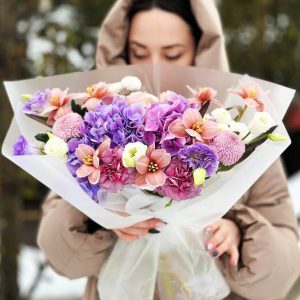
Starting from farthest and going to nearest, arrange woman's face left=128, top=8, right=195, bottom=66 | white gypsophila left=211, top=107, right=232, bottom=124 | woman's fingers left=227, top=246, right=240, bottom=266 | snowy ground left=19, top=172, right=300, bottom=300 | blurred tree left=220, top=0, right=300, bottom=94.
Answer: blurred tree left=220, top=0, right=300, bottom=94 < snowy ground left=19, top=172, right=300, bottom=300 < woman's face left=128, top=8, right=195, bottom=66 < woman's fingers left=227, top=246, right=240, bottom=266 < white gypsophila left=211, top=107, right=232, bottom=124

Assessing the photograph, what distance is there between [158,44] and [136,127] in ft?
1.89

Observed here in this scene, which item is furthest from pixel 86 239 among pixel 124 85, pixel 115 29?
pixel 115 29

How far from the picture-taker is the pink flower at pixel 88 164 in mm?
1242

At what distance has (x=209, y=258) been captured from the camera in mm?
1586

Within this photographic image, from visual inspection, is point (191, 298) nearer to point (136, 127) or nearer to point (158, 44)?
point (136, 127)

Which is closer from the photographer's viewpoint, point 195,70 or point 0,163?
point 195,70

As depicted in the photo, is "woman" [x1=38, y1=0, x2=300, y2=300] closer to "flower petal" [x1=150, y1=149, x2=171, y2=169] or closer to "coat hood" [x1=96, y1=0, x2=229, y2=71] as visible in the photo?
"coat hood" [x1=96, y1=0, x2=229, y2=71]

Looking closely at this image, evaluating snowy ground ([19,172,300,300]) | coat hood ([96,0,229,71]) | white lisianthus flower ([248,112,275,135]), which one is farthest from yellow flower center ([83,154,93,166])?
snowy ground ([19,172,300,300])

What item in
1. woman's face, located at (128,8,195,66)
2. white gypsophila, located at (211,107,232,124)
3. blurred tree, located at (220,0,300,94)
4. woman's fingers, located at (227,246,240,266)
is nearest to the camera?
white gypsophila, located at (211,107,232,124)

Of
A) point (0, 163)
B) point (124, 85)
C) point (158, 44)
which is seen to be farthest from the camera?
point (0, 163)

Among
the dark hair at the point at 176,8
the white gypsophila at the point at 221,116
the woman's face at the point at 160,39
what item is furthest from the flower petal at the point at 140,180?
the dark hair at the point at 176,8

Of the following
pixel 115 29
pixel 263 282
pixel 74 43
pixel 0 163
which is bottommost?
pixel 0 163

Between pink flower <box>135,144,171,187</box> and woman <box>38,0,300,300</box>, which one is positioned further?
woman <box>38,0,300,300</box>

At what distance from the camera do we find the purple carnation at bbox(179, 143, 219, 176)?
3.95ft
